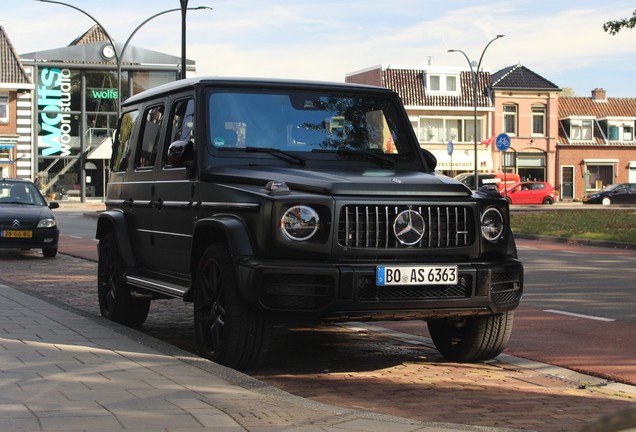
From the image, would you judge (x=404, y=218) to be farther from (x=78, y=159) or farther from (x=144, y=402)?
(x=78, y=159)

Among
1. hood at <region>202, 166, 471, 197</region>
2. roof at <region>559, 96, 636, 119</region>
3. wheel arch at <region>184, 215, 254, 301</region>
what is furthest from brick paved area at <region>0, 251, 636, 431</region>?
roof at <region>559, 96, 636, 119</region>

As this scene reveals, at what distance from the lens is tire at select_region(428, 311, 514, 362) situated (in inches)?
295

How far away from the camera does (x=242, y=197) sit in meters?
6.91

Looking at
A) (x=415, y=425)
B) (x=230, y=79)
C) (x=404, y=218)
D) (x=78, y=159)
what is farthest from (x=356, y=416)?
(x=78, y=159)

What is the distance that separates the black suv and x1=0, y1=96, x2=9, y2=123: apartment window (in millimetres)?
58015

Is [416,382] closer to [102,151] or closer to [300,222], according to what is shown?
[300,222]

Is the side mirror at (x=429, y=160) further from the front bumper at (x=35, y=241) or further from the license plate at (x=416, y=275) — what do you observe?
the front bumper at (x=35, y=241)

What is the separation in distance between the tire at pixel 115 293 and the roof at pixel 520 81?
218ft

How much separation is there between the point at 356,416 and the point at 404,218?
195 cm

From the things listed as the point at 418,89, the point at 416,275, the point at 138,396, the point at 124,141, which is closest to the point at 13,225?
the point at 124,141

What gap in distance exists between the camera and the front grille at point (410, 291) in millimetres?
6570

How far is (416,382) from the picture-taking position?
6.97m

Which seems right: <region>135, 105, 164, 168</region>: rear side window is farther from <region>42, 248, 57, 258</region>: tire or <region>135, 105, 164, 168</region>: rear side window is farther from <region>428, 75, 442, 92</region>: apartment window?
<region>428, 75, 442, 92</region>: apartment window

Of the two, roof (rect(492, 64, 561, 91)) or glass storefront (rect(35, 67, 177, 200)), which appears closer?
glass storefront (rect(35, 67, 177, 200))
